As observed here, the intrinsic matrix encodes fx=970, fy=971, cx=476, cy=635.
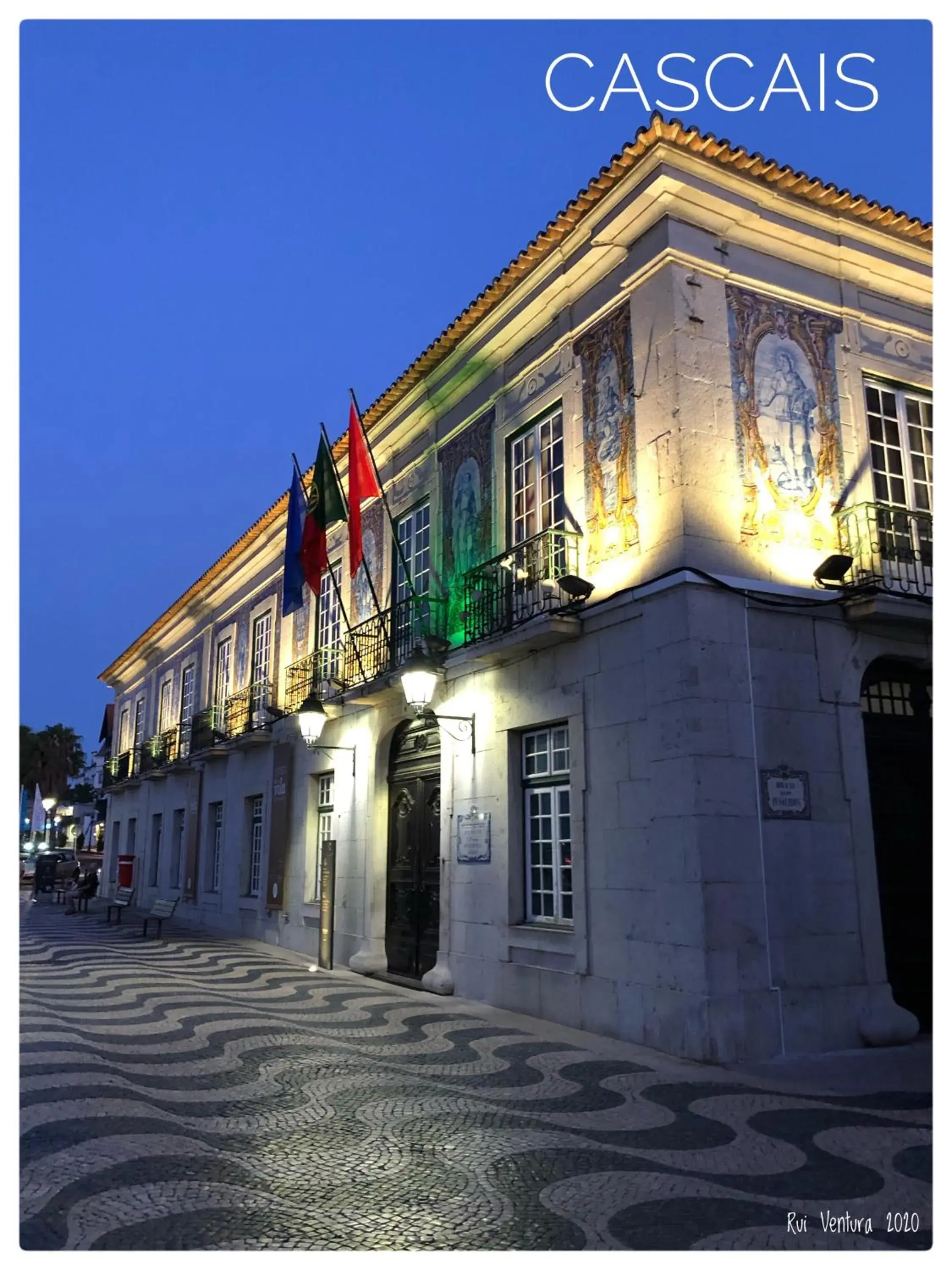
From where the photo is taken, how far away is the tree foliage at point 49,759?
49562 mm

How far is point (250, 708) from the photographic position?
16.5 metres

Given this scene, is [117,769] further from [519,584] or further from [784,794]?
[784,794]

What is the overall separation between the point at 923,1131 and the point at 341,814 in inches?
336

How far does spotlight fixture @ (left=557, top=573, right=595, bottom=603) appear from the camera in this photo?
25.7 ft

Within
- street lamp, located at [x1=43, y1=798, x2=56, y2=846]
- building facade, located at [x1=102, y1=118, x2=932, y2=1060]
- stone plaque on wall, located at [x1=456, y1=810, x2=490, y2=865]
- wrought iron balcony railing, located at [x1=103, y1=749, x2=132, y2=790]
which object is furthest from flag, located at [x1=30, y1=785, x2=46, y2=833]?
stone plaque on wall, located at [x1=456, y1=810, x2=490, y2=865]

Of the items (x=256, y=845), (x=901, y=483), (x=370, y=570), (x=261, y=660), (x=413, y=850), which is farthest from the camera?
(x=261, y=660)

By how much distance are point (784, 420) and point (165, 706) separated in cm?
1967

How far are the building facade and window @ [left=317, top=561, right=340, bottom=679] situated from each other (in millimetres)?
2742

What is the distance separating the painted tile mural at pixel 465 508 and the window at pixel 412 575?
1.64ft

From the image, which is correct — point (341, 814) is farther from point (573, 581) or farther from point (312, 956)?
point (573, 581)

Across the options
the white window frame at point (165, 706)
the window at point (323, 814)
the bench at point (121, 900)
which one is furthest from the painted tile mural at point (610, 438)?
the white window frame at point (165, 706)

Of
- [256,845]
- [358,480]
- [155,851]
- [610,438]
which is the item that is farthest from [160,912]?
[610,438]

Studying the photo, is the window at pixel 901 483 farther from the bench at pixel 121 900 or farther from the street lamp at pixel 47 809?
the street lamp at pixel 47 809

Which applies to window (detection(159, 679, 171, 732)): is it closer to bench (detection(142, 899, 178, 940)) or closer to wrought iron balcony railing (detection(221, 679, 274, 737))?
wrought iron balcony railing (detection(221, 679, 274, 737))
